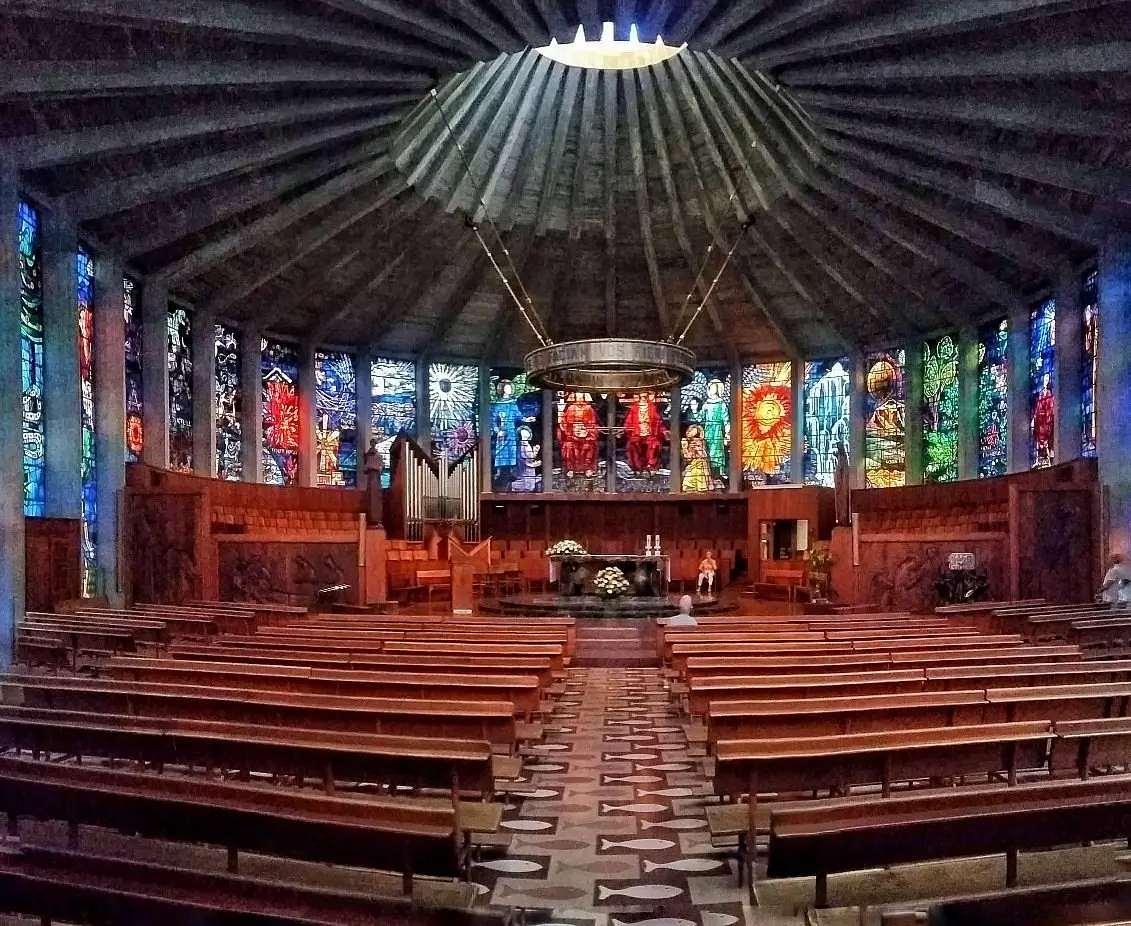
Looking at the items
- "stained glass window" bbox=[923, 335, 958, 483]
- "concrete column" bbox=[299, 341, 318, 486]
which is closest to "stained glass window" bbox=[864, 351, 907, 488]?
"stained glass window" bbox=[923, 335, 958, 483]

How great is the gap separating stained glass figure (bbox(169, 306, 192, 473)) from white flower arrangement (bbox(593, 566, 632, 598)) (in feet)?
33.2

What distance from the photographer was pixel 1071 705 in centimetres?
621

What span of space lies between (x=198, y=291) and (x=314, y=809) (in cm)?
1957

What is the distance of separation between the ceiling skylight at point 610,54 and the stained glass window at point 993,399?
10406 millimetres

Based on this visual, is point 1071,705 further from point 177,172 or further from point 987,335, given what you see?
point 987,335

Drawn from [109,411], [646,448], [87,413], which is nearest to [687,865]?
[87,413]

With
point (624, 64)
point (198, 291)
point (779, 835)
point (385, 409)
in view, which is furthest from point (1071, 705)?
point (385, 409)

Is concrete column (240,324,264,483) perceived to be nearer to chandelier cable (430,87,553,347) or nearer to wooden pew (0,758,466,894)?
chandelier cable (430,87,553,347)

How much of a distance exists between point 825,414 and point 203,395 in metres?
17.1

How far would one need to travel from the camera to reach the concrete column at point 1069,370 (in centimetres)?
1853

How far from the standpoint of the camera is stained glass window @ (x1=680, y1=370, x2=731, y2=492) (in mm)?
27359

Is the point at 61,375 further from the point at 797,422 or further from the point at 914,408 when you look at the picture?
the point at 914,408

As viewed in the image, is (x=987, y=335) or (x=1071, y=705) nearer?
(x=1071, y=705)

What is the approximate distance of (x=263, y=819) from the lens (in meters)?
3.42
